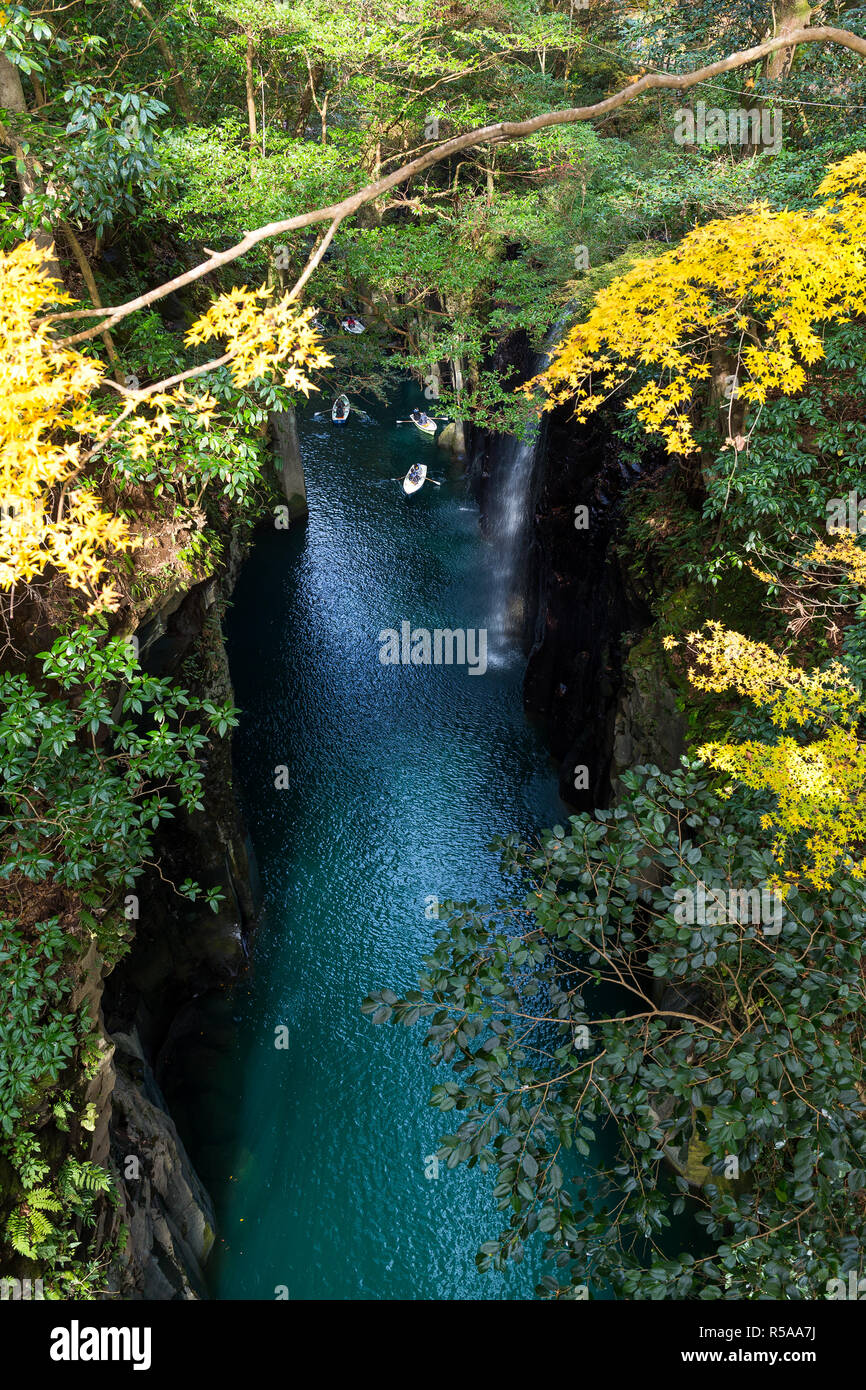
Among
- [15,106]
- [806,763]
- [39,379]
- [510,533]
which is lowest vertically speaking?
[806,763]

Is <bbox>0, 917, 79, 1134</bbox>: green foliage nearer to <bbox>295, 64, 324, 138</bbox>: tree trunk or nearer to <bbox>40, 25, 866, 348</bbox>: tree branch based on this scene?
<bbox>40, 25, 866, 348</bbox>: tree branch

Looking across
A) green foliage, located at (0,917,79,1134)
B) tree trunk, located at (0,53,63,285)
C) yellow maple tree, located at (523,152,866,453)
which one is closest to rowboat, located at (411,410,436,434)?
yellow maple tree, located at (523,152,866,453)

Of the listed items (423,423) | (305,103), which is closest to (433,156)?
(305,103)

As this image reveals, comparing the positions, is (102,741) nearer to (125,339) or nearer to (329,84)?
(125,339)

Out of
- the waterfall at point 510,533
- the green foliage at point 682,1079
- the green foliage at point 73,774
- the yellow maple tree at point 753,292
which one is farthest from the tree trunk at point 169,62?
the green foliage at point 682,1079

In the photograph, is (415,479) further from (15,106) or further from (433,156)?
(433,156)

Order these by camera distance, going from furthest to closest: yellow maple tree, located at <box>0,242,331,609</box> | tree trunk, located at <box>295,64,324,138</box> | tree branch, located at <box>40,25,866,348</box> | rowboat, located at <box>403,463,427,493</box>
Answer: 1. rowboat, located at <box>403,463,427,493</box>
2. tree trunk, located at <box>295,64,324,138</box>
3. yellow maple tree, located at <box>0,242,331,609</box>
4. tree branch, located at <box>40,25,866,348</box>
